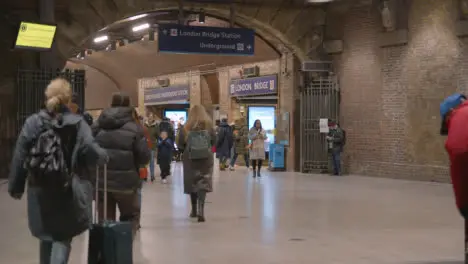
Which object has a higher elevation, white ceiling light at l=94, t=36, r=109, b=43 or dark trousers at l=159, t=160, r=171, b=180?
white ceiling light at l=94, t=36, r=109, b=43

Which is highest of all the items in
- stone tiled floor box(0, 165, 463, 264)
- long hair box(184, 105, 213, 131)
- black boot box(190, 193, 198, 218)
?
long hair box(184, 105, 213, 131)

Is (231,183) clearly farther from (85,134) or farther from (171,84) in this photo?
(171,84)

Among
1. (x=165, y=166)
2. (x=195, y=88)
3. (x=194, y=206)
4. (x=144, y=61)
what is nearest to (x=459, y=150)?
(x=194, y=206)

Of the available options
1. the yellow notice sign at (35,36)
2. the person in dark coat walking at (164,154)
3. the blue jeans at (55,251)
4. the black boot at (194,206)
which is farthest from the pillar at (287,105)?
the blue jeans at (55,251)

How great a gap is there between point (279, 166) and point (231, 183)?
4.66 metres

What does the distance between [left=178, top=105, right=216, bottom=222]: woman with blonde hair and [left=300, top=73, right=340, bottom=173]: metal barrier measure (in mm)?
9711

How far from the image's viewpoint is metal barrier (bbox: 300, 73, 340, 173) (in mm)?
18281

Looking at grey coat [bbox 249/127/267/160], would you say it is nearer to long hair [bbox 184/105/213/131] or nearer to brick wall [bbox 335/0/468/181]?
brick wall [bbox 335/0/468/181]

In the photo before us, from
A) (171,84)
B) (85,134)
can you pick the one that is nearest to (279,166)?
(171,84)

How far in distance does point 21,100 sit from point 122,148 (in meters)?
10.3

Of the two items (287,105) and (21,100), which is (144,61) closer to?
(287,105)

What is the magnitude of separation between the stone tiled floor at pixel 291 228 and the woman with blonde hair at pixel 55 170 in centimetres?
205

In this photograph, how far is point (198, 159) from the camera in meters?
8.88

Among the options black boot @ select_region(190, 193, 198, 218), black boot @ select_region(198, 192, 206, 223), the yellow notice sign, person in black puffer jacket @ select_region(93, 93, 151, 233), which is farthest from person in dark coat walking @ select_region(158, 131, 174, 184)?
person in black puffer jacket @ select_region(93, 93, 151, 233)
